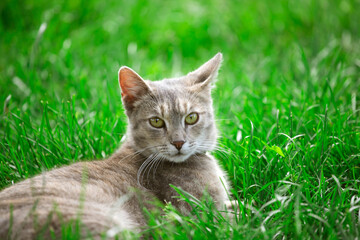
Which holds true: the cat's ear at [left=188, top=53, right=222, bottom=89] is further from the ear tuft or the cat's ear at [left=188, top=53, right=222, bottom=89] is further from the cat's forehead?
the cat's forehead

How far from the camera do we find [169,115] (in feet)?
9.75

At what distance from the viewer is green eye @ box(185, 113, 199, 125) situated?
9.93ft

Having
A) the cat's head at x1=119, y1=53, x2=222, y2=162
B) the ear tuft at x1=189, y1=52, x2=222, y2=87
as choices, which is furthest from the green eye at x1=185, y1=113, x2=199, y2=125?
the ear tuft at x1=189, y1=52, x2=222, y2=87

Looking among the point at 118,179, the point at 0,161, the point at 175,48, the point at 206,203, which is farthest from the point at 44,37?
the point at 206,203

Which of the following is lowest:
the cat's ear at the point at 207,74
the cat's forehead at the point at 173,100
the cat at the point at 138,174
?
the cat at the point at 138,174

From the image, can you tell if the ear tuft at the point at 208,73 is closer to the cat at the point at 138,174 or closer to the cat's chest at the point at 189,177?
the cat at the point at 138,174

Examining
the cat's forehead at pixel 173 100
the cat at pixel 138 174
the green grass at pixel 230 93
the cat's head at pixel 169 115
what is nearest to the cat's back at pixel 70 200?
the cat at pixel 138 174

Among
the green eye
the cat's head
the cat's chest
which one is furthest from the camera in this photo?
the green eye

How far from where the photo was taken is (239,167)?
3.04m

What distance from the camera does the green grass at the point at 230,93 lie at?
251 centimetres

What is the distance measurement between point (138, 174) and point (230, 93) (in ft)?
6.96

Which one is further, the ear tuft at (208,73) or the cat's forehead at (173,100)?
the ear tuft at (208,73)

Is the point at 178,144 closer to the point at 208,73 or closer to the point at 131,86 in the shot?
the point at 131,86

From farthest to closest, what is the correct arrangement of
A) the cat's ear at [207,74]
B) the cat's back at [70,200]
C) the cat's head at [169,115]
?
the cat's ear at [207,74] → the cat's head at [169,115] → the cat's back at [70,200]
